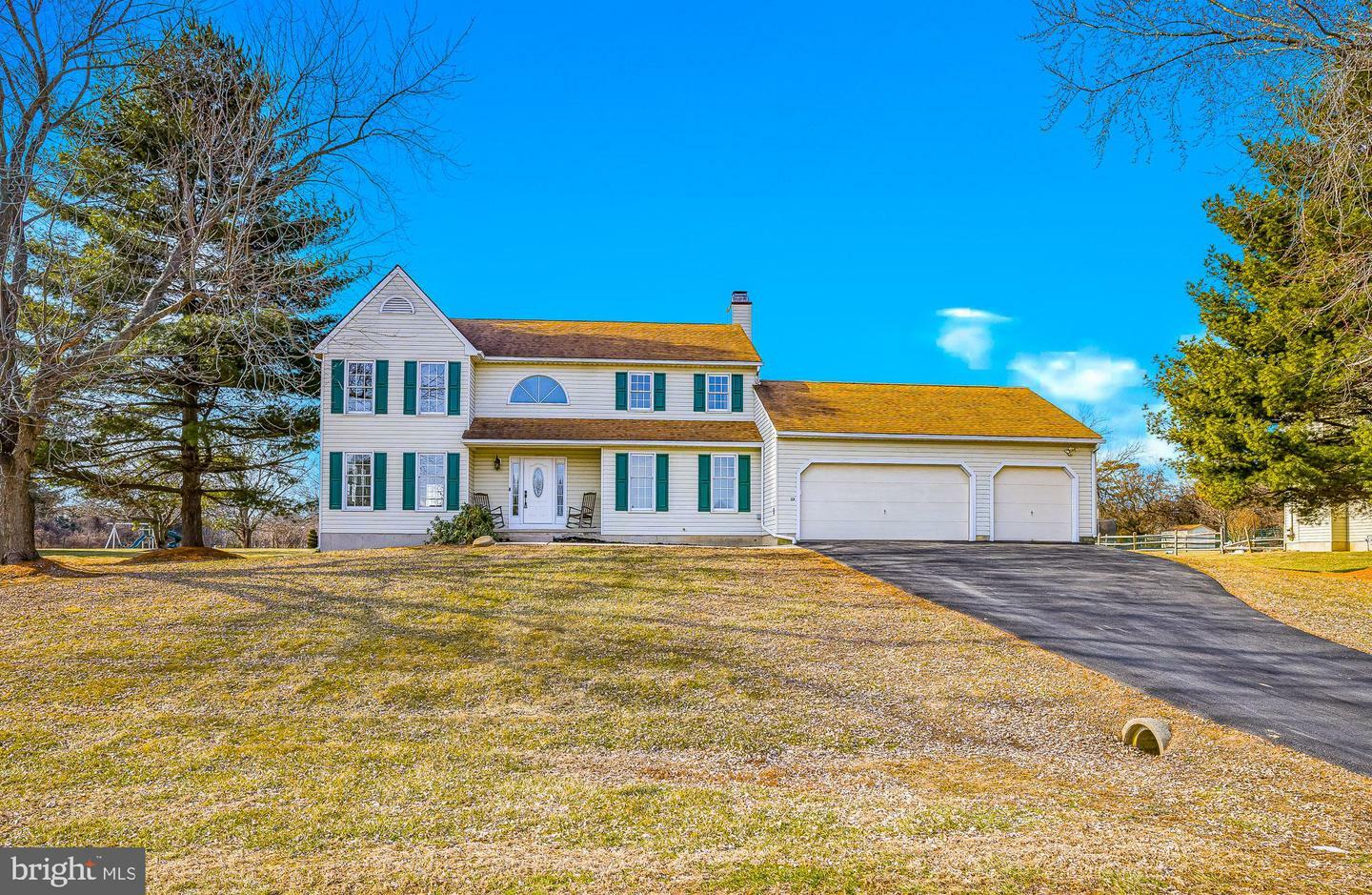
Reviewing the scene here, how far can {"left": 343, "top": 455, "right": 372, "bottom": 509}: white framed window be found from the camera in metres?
20.9

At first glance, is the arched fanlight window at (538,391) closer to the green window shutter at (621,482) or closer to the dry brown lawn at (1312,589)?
the green window shutter at (621,482)

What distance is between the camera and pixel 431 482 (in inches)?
832

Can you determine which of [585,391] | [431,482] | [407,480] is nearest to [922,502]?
[585,391]

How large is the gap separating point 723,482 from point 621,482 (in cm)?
273

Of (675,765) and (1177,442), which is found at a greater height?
(1177,442)

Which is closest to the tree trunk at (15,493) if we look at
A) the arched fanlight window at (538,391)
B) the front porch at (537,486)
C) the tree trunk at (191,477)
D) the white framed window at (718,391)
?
the tree trunk at (191,477)

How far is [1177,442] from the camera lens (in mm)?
19000

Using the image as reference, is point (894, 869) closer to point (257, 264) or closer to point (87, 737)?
point (87, 737)

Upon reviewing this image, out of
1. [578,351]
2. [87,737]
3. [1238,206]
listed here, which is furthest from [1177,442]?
[87,737]

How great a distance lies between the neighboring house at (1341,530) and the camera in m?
21.2

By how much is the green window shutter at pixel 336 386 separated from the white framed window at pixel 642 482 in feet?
24.9

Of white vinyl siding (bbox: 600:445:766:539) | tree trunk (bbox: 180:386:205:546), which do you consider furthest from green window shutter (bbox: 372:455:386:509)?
white vinyl siding (bbox: 600:445:766:539)

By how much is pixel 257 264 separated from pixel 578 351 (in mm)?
11294

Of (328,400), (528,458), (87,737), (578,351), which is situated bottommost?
(87,737)
